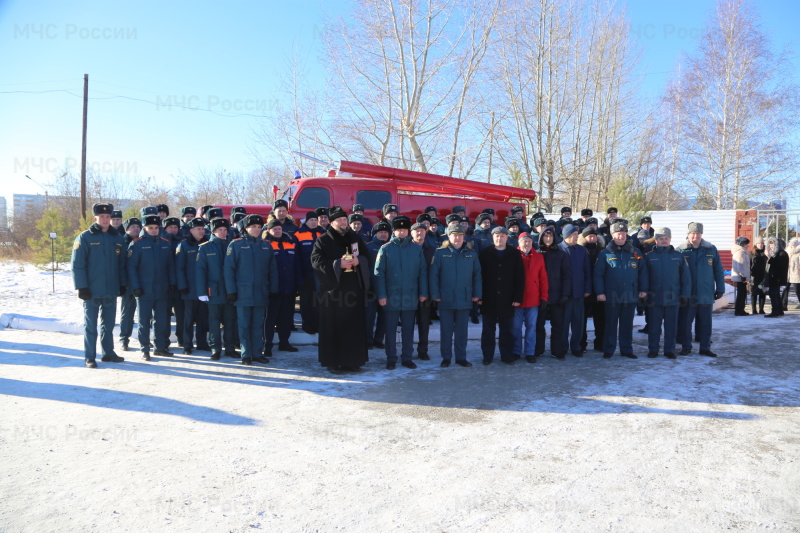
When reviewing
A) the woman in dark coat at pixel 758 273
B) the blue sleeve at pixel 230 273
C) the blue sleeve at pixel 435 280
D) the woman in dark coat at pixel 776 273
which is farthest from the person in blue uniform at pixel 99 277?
the woman in dark coat at pixel 758 273

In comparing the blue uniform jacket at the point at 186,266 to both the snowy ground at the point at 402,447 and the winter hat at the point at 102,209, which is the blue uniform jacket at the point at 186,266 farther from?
the snowy ground at the point at 402,447

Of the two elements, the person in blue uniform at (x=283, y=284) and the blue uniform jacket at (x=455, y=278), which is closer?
the blue uniform jacket at (x=455, y=278)

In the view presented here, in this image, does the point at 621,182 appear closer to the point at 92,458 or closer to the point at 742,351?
the point at 742,351

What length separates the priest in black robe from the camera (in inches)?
260

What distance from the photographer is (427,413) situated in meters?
5.08

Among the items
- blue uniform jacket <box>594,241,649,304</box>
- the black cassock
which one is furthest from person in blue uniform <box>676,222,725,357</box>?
the black cassock

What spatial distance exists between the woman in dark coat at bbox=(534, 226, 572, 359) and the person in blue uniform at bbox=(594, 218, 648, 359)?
55 centimetres

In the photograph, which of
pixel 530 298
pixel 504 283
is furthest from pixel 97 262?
pixel 530 298

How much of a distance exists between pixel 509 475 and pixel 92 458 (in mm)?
3053

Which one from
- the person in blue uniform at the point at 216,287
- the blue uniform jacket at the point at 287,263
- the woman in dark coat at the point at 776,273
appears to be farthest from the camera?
the woman in dark coat at the point at 776,273

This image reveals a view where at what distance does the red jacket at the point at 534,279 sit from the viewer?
723 centimetres

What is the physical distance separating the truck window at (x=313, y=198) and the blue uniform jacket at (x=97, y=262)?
14.4 feet

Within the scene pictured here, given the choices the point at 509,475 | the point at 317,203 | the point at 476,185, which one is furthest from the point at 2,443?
the point at 476,185

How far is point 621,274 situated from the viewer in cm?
749
